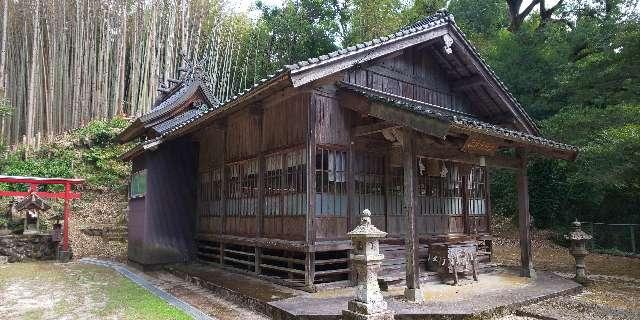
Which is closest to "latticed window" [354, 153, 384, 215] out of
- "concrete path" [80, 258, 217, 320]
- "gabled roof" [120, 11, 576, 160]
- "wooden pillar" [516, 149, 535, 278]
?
"gabled roof" [120, 11, 576, 160]

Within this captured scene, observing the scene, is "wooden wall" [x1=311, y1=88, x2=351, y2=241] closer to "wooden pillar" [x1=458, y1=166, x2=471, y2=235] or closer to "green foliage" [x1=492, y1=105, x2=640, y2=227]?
"wooden pillar" [x1=458, y1=166, x2=471, y2=235]

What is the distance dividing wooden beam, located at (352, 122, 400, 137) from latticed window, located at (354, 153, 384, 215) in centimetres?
49

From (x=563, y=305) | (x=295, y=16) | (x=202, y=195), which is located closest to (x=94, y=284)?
(x=202, y=195)

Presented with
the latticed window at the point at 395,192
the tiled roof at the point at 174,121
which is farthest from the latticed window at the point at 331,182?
the tiled roof at the point at 174,121

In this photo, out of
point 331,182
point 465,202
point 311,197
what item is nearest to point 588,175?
point 465,202

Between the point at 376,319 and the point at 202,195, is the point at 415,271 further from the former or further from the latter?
the point at 202,195

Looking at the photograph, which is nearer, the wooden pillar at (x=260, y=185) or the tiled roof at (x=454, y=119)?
the tiled roof at (x=454, y=119)

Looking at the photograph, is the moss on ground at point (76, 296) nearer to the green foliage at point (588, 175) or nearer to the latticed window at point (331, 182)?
the latticed window at point (331, 182)

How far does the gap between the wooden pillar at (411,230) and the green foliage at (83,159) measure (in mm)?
19257

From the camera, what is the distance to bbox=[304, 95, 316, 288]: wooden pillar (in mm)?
7883

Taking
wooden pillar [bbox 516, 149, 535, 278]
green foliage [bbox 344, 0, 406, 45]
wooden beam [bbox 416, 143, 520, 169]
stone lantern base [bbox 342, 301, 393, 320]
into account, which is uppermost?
green foliage [bbox 344, 0, 406, 45]

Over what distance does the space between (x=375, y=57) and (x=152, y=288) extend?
22.7 feet

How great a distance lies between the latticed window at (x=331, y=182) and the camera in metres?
8.26

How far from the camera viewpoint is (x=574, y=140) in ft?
37.3
